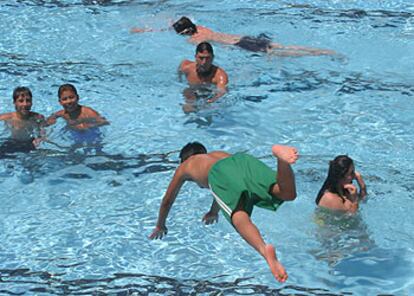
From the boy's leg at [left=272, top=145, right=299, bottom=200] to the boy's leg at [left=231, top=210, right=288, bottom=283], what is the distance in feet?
0.84

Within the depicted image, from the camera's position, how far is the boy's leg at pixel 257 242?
4.71 m

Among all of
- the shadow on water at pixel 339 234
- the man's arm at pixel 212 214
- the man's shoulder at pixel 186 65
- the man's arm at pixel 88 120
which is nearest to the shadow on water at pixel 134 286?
the man's arm at pixel 212 214

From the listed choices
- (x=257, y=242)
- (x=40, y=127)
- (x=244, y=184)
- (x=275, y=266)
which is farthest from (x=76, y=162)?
(x=275, y=266)

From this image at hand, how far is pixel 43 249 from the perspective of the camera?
20.9 feet

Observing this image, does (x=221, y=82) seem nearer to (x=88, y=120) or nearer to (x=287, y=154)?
(x=88, y=120)

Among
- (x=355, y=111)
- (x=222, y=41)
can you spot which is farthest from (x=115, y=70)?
(x=355, y=111)

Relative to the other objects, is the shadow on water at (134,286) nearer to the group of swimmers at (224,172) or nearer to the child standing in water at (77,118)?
the group of swimmers at (224,172)

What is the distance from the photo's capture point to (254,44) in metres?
10.1

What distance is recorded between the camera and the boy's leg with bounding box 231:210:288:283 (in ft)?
15.5

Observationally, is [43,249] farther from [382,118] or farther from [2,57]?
[2,57]

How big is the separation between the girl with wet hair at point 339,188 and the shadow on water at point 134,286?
797 mm

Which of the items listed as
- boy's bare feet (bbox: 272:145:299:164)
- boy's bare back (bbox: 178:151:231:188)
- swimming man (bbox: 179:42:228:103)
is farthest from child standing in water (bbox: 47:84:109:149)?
boy's bare feet (bbox: 272:145:299:164)

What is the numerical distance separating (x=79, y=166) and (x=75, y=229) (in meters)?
1.14

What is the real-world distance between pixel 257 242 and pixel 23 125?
3.77 meters
